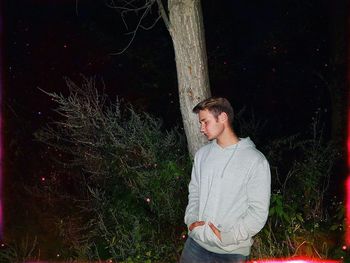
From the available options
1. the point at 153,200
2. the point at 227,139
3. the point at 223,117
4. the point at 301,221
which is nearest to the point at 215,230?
the point at 227,139

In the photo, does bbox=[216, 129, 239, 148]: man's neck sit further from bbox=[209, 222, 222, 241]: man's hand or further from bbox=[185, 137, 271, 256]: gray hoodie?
bbox=[209, 222, 222, 241]: man's hand

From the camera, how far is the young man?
3492 mm

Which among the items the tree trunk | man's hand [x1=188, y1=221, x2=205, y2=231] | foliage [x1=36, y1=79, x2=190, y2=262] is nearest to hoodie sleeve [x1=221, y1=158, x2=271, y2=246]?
man's hand [x1=188, y1=221, x2=205, y2=231]

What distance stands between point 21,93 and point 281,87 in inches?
248

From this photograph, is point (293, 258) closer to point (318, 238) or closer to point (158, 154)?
point (318, 238)

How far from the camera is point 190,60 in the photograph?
625 centimetres

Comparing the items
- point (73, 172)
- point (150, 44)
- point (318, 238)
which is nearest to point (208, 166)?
point (318, 238)

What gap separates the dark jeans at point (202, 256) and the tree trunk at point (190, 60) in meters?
2.40

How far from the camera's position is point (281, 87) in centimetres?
1335

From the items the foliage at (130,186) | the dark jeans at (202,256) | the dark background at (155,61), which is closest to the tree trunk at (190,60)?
the foliage at (130,186)

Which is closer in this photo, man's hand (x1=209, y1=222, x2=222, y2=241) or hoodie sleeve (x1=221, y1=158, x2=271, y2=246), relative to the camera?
hoodie sleeve (x1=221, y1=158, x2=271, y2=246)

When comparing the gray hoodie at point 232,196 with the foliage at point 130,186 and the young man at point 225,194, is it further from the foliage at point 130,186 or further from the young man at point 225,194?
the foliage at point 130,186

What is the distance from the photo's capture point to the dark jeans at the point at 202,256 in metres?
3.68

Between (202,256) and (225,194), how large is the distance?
1.66 feet
